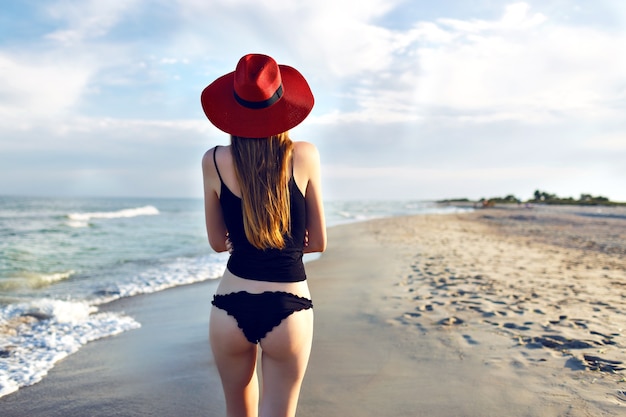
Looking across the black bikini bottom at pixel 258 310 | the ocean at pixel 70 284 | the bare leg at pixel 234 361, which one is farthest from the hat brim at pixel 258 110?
the ocean at pixel 70 284

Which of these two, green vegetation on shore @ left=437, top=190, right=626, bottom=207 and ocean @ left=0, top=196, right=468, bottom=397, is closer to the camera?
ocean @ left=0, top=196, right=468, bottom=397

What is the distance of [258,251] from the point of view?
1.97 meters

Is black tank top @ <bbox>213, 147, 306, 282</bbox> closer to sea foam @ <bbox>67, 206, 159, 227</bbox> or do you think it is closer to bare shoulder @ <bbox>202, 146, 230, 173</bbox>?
bare shoulder @ <bbox>202, 146, 230, 173</bbox>

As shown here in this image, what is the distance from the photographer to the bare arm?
1966 mm

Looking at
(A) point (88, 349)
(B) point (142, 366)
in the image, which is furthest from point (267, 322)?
(A) point (88, 349)

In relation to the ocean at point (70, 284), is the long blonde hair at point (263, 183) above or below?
above

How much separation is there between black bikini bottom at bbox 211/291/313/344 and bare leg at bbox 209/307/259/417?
40mm

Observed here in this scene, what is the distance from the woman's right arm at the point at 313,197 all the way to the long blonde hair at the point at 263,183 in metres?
0.07

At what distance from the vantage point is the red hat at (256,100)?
190cm

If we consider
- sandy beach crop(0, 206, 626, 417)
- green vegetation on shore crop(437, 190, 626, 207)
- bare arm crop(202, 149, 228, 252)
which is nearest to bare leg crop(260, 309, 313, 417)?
bare arm crop(202, 149, 228, 252)

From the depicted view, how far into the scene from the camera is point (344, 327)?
18.3ft

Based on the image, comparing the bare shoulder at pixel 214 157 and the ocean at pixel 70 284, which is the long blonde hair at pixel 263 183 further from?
the ocean at pixel 70 284

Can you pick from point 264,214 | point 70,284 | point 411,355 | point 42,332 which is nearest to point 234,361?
point 264,214

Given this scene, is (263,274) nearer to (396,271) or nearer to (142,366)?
(142,366)
